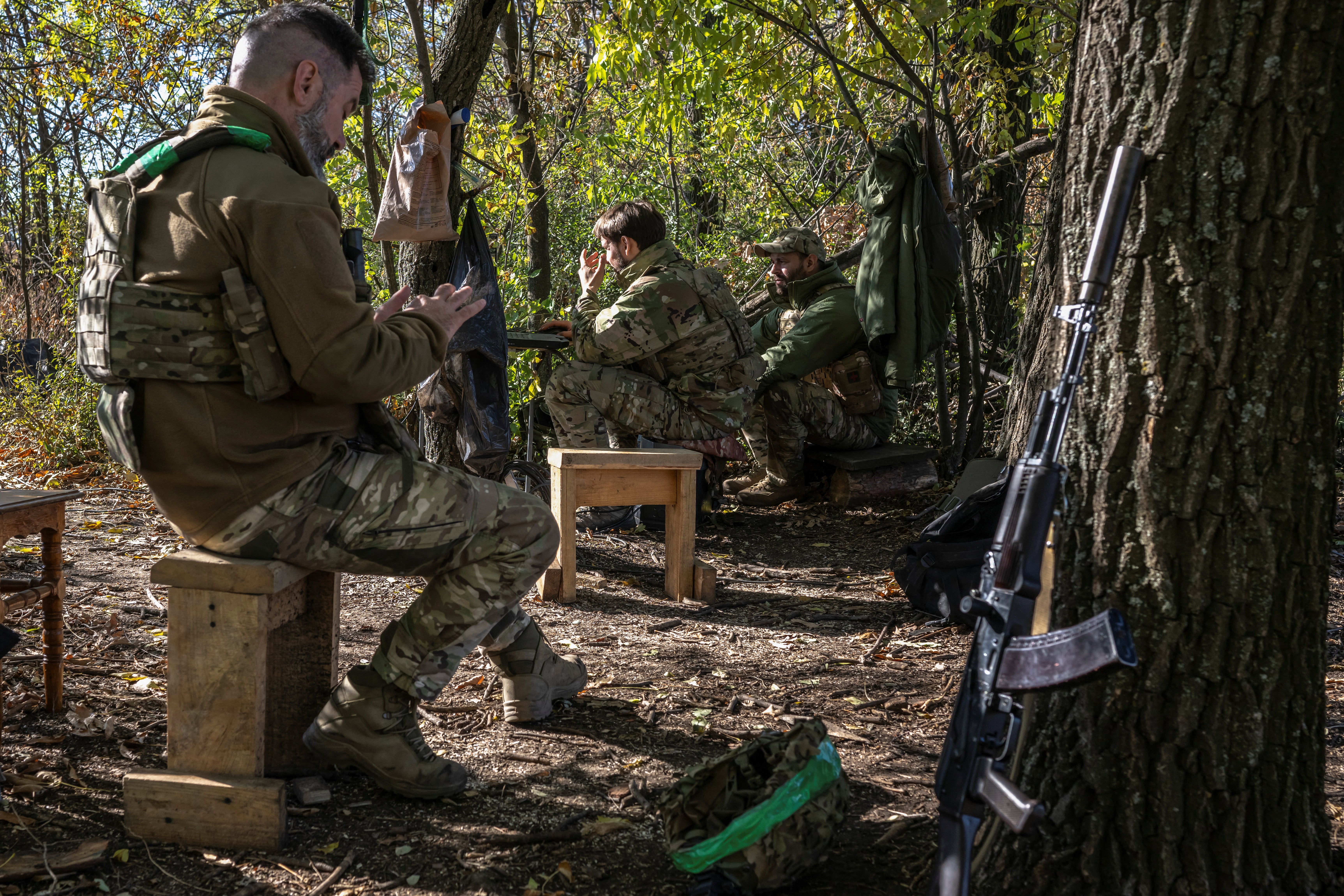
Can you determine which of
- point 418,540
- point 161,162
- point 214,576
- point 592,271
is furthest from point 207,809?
point 592,271

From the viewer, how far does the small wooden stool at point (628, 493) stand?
4641mm

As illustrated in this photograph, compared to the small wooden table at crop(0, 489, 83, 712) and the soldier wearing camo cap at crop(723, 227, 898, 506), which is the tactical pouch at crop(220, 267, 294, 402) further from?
the soldier wearing camo cap at crop(723, 227, 898, 506)

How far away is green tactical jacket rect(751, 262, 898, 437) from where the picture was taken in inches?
265

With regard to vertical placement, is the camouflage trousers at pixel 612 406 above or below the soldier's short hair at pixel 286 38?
below

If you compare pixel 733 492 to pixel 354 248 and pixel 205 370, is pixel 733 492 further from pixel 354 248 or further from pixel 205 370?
pixel 205 370

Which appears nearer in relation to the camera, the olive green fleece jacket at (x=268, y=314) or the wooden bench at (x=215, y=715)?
the olive green fleece jacket at (x=268, y=314)

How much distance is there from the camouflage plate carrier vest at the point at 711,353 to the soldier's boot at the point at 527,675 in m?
2.88

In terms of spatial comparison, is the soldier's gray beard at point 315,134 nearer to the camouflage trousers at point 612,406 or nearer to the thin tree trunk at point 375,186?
the thin tree trunk at point 375,186

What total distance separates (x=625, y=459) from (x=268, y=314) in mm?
2524

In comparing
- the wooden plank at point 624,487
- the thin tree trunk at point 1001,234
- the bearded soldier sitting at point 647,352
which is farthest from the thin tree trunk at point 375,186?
the thin tree trunk at point 1001,234

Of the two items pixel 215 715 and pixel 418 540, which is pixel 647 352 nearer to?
pixel 418 540

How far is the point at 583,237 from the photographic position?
1224 cm

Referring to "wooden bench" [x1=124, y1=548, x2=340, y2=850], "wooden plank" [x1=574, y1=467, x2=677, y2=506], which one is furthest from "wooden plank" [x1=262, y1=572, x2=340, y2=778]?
"wooden plank" [x1=574, y1=467, x2=677, y2=506]

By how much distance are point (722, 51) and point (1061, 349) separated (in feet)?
17.6
